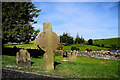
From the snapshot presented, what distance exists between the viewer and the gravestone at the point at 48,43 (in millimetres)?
9820

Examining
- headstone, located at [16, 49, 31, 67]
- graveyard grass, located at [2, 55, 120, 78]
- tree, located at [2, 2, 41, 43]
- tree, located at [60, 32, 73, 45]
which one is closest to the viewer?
graveyard grass, located at [2, 55, 120, 78]

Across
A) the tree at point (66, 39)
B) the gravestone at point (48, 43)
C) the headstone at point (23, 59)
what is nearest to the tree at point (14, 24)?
the headstone at point (23, 59)

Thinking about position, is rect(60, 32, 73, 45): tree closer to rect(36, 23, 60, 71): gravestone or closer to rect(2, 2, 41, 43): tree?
rect(2, 2, 41, 43): tree

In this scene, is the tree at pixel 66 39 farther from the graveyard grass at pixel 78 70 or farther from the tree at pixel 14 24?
the graveyard grass at pixel 78 70

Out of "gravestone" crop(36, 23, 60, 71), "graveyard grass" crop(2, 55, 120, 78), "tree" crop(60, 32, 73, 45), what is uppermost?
"tree" crop(60, 32, 73, 45)

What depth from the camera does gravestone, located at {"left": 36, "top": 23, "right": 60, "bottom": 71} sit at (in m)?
9.82

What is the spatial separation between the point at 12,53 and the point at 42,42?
598 inches

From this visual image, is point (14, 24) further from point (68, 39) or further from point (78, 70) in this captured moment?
point (68, 39)

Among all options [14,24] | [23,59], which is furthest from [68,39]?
[23,59]

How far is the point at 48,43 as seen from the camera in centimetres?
983

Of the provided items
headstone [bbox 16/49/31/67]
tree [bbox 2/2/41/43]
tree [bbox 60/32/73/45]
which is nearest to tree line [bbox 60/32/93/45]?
tree [bbox 60/32/73/45]

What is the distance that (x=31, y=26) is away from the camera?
23.5m

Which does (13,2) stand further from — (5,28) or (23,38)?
(23,38)

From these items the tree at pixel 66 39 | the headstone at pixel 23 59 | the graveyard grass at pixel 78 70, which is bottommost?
the graveyard grass at pixel 78 70
